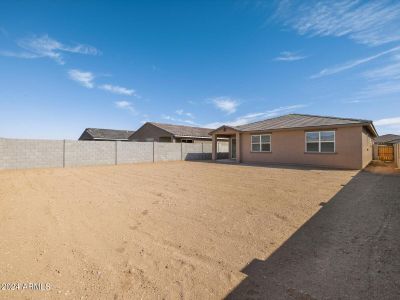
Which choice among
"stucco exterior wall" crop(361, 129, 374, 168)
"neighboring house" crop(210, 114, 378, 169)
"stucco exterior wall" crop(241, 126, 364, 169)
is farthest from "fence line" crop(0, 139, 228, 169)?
"stucco exterior wall" crop(361, 129, 374, 168)

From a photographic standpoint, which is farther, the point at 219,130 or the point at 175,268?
the point at 219,130

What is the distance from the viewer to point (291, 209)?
5.54 metres

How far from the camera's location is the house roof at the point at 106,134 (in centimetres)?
3137

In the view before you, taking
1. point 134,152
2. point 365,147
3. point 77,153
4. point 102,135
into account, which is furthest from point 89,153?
point 365,147

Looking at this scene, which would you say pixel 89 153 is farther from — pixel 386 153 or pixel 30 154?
pixel 386 153

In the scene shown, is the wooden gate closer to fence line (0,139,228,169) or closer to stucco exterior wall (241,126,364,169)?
stucco exterior wall (241,126,364,169)

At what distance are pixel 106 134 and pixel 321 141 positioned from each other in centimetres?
2950

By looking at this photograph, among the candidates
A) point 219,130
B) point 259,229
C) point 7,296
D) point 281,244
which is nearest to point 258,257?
point 281,244

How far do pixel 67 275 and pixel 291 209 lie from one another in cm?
489

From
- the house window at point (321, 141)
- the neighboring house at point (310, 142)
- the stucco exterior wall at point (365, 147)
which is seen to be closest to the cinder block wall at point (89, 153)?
the neighboring house at point (310, 142)

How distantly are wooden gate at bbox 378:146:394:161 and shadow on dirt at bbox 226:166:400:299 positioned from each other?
23264mm

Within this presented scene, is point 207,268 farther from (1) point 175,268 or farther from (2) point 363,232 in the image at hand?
(2) point 363,232

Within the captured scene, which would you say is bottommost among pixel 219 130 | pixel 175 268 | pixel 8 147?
pixel 175 268

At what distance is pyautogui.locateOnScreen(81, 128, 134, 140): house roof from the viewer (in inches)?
1235
